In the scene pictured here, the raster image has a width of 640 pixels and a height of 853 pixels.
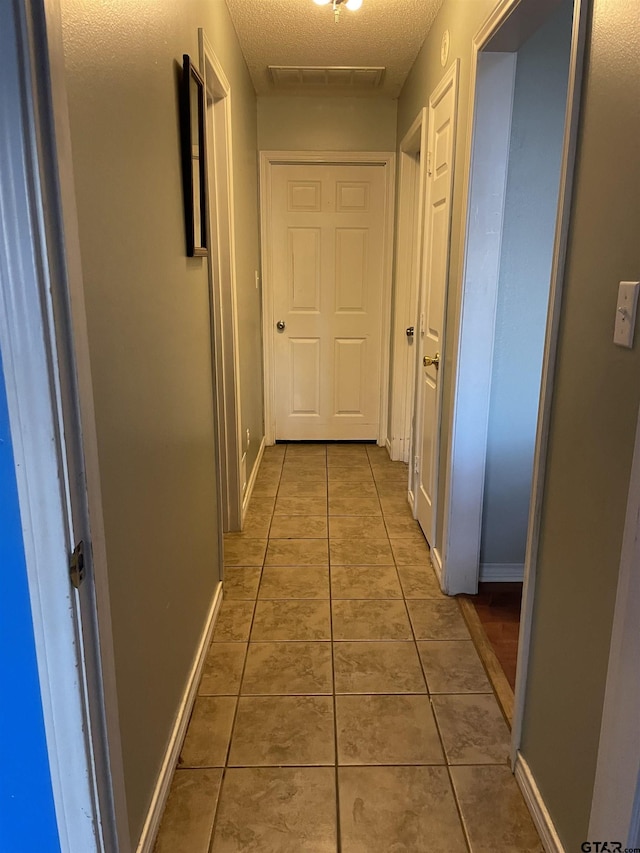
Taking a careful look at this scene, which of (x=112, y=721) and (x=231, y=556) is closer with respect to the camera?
(x=112, y=721)

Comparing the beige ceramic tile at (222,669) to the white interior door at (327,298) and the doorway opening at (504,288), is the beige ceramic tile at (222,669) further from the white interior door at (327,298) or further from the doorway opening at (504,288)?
the white interior door at (327,298)

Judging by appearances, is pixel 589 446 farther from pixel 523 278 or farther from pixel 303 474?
pixel 303 474

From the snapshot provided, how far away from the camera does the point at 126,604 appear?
1.24m

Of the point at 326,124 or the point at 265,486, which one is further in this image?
the point at 326,124

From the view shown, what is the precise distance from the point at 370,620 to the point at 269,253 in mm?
2887

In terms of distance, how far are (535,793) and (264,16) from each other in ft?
10.5

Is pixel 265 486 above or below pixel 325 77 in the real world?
below

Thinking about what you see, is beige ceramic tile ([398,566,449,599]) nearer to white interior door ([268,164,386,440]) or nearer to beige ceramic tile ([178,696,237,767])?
beige ceramic tile ([178,696,237,767])

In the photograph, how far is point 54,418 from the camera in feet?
2.70

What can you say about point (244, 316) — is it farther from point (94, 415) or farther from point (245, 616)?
point (94, 415)

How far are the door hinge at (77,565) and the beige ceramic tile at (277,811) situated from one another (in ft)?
2.99

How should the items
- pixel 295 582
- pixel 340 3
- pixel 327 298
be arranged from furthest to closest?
1. pixel 327 298
2. pixel 295 582
3. pixel 340 3

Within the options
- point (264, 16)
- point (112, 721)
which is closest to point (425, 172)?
point (264, 16)

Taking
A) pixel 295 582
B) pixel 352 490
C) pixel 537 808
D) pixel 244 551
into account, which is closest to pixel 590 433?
pixel 537 808
